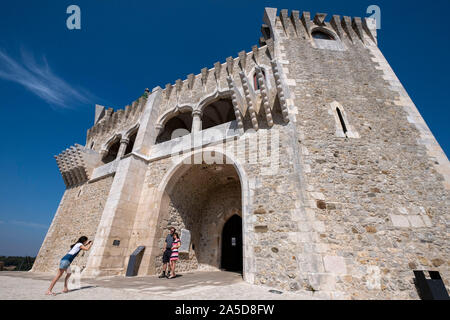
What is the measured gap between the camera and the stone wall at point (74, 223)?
852 cm

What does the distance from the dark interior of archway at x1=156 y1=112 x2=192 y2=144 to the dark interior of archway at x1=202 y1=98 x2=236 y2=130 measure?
3.36 ft

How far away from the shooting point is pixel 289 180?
5.05 meters

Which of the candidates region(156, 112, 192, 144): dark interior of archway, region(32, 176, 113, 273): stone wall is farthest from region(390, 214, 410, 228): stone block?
region(32, 176, 113, 273): stone wall

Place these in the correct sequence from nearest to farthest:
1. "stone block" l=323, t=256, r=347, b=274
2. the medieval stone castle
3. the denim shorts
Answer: the denim shorts < "stone block" l=323, t=256, r=347, b=274 < the medieval stone castle

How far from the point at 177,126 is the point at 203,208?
5118 mm

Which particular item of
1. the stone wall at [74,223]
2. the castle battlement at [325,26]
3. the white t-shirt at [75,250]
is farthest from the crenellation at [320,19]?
the stone wall at [74,223]

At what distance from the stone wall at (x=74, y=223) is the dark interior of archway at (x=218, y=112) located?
19.1 ft

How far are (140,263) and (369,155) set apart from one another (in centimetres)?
779

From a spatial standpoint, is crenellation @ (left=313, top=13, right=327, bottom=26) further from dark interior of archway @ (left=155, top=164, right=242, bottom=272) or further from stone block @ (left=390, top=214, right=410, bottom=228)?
stone block @ (left=390, top=214, right=410, bottom=228)

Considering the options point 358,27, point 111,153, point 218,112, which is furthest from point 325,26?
point 111,153

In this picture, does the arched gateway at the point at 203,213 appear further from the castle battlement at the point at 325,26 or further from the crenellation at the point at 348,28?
the crenellation at the point at 348,28

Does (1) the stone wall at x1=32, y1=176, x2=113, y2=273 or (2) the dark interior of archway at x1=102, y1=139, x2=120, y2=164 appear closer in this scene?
(1) the stone wall at x1=32, y1=176, x2=113, y2=273

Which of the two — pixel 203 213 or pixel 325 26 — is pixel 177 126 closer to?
pixel 203 213

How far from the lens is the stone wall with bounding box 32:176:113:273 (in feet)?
27.9
